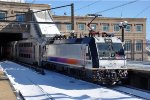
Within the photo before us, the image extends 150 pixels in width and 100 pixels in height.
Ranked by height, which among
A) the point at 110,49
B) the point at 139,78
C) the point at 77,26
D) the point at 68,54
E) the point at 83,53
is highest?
the point at 77,26

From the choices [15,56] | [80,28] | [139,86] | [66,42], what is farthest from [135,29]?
[139,86]

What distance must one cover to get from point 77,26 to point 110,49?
48950 millimetres

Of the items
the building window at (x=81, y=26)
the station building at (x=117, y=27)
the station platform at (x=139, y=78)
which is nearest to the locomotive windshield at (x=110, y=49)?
the station platform at (x=139, y=78)

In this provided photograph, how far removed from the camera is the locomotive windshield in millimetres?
24188

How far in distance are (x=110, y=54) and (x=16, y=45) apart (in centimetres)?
3269

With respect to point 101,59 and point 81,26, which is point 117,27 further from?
point 101,59

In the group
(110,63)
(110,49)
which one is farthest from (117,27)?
(110,63)

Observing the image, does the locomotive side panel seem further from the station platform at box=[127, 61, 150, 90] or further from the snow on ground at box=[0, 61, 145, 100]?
the station platform at box=[127, 61, 150, 90]

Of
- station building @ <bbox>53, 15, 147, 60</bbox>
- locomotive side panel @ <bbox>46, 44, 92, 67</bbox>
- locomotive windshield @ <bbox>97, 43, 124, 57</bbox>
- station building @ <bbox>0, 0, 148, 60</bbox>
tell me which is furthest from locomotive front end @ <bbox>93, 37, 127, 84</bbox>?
station building @ <bbox>53, 15, 147, 60</bbox>

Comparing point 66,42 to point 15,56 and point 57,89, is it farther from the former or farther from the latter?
point 15,56

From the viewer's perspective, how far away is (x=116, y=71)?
24.0 meters

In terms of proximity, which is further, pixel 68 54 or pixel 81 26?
pixel 81 26

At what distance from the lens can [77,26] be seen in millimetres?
73188

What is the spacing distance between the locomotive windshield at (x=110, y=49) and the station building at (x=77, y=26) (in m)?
36.5
